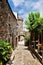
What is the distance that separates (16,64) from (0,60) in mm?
2499

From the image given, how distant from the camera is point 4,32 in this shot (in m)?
12.1

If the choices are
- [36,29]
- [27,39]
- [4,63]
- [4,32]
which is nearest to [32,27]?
[36,29]

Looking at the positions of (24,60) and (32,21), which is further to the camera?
(32,21)

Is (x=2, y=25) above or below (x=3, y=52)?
above

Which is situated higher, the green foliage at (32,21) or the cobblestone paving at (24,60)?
the green foliage at (32,21)

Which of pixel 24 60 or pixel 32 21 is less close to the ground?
pixel 32 21

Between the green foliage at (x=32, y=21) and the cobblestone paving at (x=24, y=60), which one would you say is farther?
the green foliage at (x=32, y=21)

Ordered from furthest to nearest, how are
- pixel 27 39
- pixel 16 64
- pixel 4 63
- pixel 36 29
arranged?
pixel 27 39, pixel 36 29, pixel 16 64, pixel 4 63

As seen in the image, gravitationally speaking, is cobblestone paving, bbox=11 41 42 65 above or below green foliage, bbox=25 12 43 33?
below

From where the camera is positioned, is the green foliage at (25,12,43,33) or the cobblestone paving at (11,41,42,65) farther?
the green foliage at (25,12,43,33)

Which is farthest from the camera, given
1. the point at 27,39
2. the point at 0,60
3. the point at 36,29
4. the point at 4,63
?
the point at 27,39

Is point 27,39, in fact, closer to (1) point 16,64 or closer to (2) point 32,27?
(2) point 32,27

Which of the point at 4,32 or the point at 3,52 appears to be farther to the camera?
the point at 4,32

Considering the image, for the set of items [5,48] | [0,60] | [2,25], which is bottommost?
[0,60]
